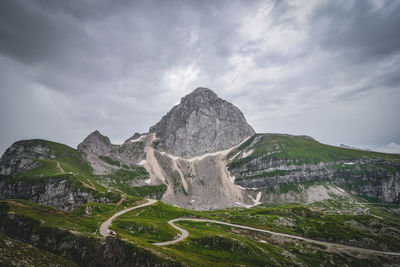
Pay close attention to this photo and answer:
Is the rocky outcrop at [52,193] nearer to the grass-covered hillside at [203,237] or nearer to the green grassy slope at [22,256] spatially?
the grass-covered hillside at [203,237]

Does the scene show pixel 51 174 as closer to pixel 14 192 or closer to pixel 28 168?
pixel 14 192

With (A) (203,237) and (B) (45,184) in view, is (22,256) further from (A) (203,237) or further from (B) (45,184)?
(B) (45,184)

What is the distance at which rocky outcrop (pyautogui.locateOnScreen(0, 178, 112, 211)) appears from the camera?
461ft

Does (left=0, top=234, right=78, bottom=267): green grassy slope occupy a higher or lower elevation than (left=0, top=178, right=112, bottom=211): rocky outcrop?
higher

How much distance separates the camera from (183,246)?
61125 millimetres

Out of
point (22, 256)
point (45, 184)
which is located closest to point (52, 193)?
point (45, 184)

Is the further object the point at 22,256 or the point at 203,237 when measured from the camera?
the point at 203,237

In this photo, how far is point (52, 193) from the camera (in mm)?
149750

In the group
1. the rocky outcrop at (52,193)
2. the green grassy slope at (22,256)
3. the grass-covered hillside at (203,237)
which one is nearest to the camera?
the green grassy slope at (22,256)

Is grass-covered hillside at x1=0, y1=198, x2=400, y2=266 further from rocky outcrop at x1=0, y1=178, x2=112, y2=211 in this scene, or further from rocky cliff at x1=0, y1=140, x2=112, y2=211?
rocky cliff at x1=0, y1=140, x2=112, y2=211

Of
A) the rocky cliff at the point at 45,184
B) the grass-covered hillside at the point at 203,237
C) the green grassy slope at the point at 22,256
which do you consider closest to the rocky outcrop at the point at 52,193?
the rocky cliff at the point at 45,184

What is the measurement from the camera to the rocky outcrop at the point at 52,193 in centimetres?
Result: 14062

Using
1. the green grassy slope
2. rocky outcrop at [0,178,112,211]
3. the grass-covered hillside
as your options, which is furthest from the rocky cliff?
the green grassy slope

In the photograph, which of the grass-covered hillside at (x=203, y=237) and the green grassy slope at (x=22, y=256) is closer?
the green grassy slope at (x=22, y=256)
